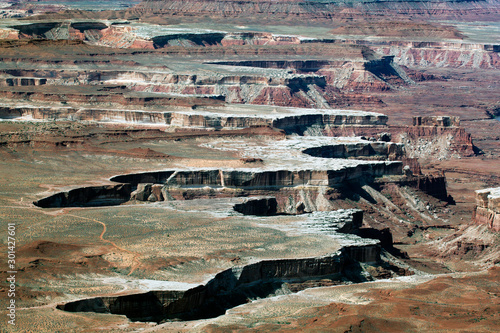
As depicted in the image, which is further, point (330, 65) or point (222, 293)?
point (330, 65)

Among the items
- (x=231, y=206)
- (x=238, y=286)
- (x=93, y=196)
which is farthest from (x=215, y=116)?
(x=238, y=286)

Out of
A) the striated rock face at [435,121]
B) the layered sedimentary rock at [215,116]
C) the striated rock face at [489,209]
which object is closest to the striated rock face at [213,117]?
the layered sedimentary rock at [215,116]

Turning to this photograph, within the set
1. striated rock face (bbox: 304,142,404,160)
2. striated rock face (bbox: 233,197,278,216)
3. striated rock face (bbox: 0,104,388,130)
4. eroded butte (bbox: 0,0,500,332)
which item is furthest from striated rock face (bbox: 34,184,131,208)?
striated rock face (bbox: 0,104,388,130)

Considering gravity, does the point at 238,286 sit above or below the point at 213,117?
below

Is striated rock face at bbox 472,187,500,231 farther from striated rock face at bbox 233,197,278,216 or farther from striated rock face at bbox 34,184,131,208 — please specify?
striated rock face at bbox 34,184,131,208

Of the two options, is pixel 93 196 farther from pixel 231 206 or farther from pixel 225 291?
pixel 225 291

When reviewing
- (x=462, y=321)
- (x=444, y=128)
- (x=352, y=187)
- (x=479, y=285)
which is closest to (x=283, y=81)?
(x=444, y=128)

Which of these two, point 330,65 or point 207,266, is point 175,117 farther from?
point 330,65
